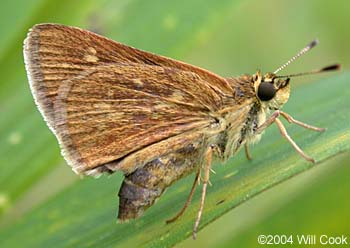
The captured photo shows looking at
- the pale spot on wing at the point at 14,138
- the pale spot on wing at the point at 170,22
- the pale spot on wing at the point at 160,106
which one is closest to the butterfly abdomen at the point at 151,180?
the pale spot on wing at the point at 160,106

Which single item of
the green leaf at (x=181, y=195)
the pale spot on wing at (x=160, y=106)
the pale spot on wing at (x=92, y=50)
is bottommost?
the green leaf at (x=181, y=195)

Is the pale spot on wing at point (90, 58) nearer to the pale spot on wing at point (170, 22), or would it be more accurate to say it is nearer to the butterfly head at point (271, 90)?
the butterfly head at point (271, 90)

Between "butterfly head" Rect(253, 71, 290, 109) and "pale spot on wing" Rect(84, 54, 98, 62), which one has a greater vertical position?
"pale spot on wing" Rect(84, 54, 98, 62)

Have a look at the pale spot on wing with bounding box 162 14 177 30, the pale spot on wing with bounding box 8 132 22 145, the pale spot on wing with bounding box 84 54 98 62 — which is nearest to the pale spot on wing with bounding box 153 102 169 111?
the pale spot on wing with bounding box 84 54 98 62

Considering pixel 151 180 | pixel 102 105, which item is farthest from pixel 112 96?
pixel 151 180

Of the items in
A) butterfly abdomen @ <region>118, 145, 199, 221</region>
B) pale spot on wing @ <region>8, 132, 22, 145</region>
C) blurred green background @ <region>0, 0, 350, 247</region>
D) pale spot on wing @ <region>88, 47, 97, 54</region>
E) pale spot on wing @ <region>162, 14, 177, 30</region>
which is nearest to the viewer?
butterfly abdomen @ <region>118, 145, 199, 221</region>

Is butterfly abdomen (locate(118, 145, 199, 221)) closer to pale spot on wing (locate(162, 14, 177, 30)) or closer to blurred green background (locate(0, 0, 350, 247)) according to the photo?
blurred green background (locate(0, 0, 350, 247))

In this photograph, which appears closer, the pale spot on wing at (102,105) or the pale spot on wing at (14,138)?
the pale spot on wing at (102,105)
